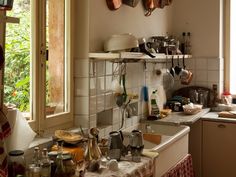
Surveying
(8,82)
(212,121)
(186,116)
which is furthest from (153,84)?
(8,82)

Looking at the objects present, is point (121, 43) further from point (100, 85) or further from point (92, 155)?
point (92, 155)

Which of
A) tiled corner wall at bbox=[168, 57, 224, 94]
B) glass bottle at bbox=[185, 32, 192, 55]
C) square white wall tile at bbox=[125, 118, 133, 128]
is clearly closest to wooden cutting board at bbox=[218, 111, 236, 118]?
tiled corner wall at bbox=[168, 57, 224, 94]

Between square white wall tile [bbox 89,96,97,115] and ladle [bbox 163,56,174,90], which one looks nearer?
square white wall tile [bbox 89,96,97,115]

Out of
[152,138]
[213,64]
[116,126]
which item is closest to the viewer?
[116,126]

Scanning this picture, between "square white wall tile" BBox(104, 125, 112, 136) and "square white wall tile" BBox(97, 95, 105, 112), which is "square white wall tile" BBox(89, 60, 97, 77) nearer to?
"square white wall tile" BBox(97, 95, 105, 112)

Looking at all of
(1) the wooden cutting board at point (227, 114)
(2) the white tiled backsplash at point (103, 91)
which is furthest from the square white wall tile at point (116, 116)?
(1) the wooden cutting board at point (227, 114)

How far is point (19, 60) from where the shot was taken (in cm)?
186

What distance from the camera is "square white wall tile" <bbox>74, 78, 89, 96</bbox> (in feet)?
7.39

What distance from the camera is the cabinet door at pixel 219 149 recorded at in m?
3.20

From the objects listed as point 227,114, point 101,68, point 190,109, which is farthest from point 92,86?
point 227,114

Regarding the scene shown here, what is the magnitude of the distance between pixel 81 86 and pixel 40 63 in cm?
40

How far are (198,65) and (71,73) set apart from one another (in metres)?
1.99

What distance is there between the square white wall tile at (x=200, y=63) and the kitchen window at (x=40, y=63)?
200cm

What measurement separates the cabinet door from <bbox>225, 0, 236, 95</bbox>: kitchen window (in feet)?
2.67
